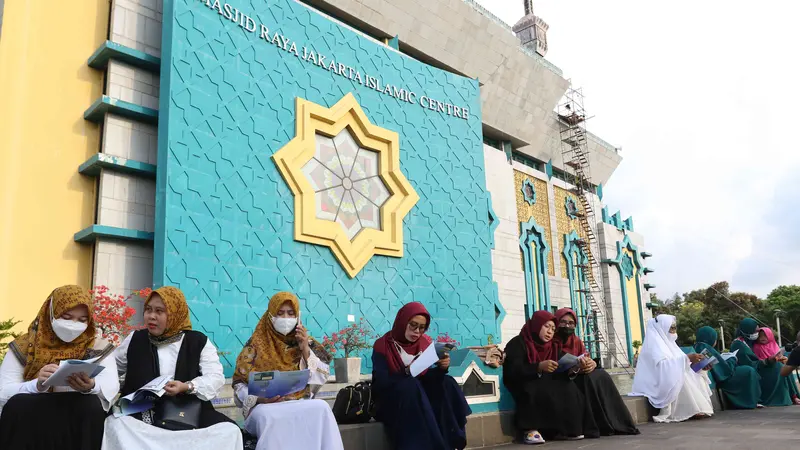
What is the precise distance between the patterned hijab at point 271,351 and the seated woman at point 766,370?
6.14 m

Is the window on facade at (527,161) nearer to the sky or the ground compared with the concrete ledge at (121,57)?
nearer to the sky

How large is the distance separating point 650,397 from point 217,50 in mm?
7528

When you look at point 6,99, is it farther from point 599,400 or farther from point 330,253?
point 599,400

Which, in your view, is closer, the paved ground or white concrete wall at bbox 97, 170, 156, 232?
the paved ground

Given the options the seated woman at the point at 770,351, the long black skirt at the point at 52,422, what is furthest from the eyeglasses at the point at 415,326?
the seated woman at the point at 770,351

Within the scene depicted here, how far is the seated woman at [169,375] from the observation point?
8.96 feet

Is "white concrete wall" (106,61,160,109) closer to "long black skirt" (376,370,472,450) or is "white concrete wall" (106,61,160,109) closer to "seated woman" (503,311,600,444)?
"seated woman" (503,311,600,444)

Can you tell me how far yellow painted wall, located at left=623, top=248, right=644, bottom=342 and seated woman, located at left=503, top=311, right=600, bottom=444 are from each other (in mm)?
17245

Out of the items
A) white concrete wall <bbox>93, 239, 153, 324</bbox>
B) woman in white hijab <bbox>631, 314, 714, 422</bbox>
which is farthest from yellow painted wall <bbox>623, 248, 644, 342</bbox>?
white concrete wall <bbox>93, 239, 153, 324</bbox>

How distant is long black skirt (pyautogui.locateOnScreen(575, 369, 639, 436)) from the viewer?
16.1 feet

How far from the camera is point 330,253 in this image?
10328mm

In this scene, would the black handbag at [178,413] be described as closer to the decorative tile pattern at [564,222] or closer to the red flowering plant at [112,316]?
the red flowering plant at [112,316]

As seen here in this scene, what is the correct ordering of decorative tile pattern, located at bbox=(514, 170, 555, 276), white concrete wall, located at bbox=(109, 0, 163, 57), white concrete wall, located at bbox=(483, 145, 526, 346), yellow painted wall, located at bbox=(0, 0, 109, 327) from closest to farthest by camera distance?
1. yellow painted wall, located at bbox=(0, 0, 109, 327)
2. white concrete wall, located at bbox=(109, 0, 163, 57)
3. white concrete wall, located at bbox=(483, 145, 526, 346)
4. decorative tile pattern, located at bbox=(514, 170, 555, 276)

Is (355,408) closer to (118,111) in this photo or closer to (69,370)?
(69,370)
